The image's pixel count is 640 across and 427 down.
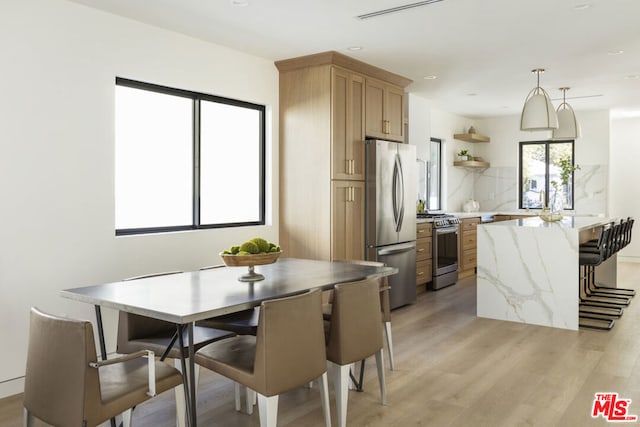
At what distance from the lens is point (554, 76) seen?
600 cm

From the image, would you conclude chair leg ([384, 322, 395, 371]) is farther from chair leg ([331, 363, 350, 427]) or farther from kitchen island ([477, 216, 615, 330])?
kitchen island ([477, 216, 615, 330])

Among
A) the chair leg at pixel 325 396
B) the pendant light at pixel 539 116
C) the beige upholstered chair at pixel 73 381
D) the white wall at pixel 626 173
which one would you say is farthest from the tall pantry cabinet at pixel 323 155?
the white wall at pixel 626 173

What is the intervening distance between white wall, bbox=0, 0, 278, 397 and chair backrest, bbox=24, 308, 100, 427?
4.80ft

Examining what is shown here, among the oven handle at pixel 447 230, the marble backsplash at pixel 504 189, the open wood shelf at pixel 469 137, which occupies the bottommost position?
the oven handle at pixel 447 230

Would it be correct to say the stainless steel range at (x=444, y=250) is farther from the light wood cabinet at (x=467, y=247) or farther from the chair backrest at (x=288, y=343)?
the chair backrest at (x=288, y=343)

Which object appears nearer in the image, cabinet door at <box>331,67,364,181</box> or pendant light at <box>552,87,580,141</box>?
cabinet door at <box>331,67,364,181</box>

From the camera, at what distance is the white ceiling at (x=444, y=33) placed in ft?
12.3

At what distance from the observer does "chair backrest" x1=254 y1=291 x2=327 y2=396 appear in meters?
2.29

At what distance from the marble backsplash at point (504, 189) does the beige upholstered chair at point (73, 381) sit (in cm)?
702

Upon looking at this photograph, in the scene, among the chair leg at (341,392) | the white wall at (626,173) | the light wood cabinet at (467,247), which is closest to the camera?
the chair leg at (341,392)

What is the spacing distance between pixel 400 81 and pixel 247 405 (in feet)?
13.3

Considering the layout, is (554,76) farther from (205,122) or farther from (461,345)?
(205,122)

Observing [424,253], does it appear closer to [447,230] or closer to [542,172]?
[447,230]

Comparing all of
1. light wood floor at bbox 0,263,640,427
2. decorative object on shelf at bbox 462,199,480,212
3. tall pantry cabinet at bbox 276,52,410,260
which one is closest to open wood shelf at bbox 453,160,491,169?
decorative object on shelf at bbox 462,199,480,212
